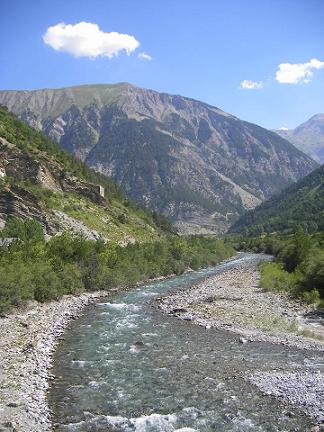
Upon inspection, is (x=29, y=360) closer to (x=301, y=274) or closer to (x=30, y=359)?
(x=30, y=359)

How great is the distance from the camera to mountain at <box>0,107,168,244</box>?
88.1 m

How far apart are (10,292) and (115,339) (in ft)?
42.1

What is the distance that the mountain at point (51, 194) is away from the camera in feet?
289

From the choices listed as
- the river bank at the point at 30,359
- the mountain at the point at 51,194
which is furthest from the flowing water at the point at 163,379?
the mountain at the point at 51,194

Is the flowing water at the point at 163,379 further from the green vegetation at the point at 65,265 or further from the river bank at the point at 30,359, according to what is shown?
the green vegetation at the point at 65,265

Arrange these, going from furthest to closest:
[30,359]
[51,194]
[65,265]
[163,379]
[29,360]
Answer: [51,194] → [65,265] → [30,359] → [29,360] → [163,379]

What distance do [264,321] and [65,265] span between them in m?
28.4

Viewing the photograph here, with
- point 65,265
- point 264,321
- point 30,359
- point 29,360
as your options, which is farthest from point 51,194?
point 29,360

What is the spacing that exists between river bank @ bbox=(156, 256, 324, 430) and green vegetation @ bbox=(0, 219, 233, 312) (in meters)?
11.0

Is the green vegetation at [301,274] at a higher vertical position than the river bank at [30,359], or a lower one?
higher

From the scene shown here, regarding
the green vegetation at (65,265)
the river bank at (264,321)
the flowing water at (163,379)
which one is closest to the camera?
the flowing water at (163,379)

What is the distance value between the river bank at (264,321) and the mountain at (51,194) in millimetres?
36601

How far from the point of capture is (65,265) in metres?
57.4

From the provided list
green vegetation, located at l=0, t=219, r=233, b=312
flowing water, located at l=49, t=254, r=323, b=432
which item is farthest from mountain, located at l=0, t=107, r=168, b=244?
flowing water, located at l=49, t=254, r=323, b=432
